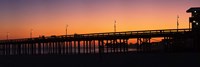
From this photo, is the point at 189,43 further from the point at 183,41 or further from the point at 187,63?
the point at 187,63

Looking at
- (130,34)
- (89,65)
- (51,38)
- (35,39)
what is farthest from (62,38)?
(89,65)

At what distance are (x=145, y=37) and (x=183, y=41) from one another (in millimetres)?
4669

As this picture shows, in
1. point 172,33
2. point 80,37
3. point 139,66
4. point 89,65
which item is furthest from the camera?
point 80,37

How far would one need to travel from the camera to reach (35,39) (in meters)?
88.6

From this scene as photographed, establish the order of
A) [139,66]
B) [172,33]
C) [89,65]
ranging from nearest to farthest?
1. [139,66]
2. [89,65]
3. [172,33]

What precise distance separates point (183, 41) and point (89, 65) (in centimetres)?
2538

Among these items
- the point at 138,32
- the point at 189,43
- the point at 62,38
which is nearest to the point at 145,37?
the point at 138,32

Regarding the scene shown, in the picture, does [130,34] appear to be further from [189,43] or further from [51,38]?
[51,38]

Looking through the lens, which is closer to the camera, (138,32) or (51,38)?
(138,32)

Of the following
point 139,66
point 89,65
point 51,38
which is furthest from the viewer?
point 51,38

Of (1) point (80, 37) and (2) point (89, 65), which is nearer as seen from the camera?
(2) point (89, 65)

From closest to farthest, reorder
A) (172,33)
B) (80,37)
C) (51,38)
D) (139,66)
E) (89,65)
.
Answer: (139,66) < (89,65) < (172,33) < (80,37) < (51,38)

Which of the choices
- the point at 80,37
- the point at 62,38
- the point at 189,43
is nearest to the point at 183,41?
the point at 189,43

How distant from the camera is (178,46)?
64.8 metres
